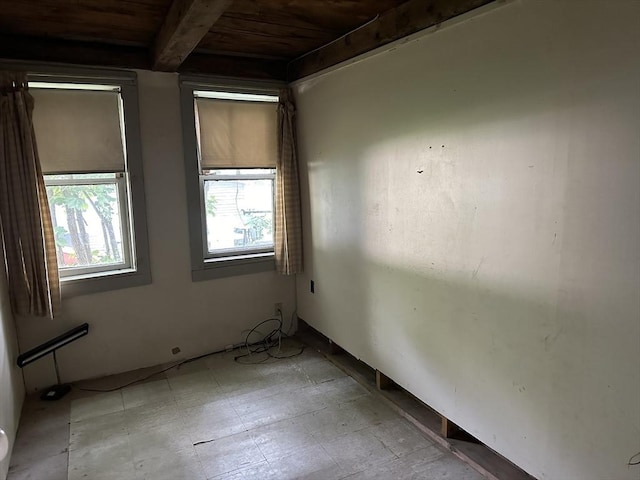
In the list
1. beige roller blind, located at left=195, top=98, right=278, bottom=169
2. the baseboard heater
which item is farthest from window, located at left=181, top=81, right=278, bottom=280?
the baseboard heater

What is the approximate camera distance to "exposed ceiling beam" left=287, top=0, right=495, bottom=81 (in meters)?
2.09

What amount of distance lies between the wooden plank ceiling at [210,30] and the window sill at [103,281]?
147cm

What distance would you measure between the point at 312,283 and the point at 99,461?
1.97 metres

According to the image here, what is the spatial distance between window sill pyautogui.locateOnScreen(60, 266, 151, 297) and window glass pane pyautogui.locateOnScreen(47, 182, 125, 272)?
0.33 feet

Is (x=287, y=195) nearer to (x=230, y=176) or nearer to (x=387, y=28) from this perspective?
(x=230, y=176)

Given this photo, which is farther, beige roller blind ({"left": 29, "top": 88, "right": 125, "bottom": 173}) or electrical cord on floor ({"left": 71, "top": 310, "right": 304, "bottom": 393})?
electrical cord on floor ({"left": 71, "top": 310, "right": 304, "bottom": 393})

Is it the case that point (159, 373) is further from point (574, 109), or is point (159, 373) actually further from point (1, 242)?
point (574, 109)

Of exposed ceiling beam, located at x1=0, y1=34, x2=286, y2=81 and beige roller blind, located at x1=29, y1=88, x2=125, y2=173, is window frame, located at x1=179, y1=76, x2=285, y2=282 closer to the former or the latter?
exposed ceiling beam, located at x1=0, y1=34, x2=286, y2=81

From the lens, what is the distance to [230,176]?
11.8 ft

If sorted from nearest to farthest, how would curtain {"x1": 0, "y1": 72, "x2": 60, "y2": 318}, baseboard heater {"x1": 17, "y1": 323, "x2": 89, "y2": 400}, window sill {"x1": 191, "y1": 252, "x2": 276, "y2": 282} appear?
curtain {"x1": 0, "y1": 72, "x2": 60, "y2": 318}, baseboard heater {"x1": 17, "y1": 323, "x2": 89, "y2": 400}, window sill {"x1": 191, "y1": 252, "x2": 276, "y2": 282}

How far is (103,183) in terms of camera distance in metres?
3.15

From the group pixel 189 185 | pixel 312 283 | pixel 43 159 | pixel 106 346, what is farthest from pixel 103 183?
pixel 312 283

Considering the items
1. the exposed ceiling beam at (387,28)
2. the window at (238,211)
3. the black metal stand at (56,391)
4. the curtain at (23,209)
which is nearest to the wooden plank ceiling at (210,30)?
the exposed ceiling beam at (387,28)

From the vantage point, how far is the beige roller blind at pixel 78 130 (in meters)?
2.90
